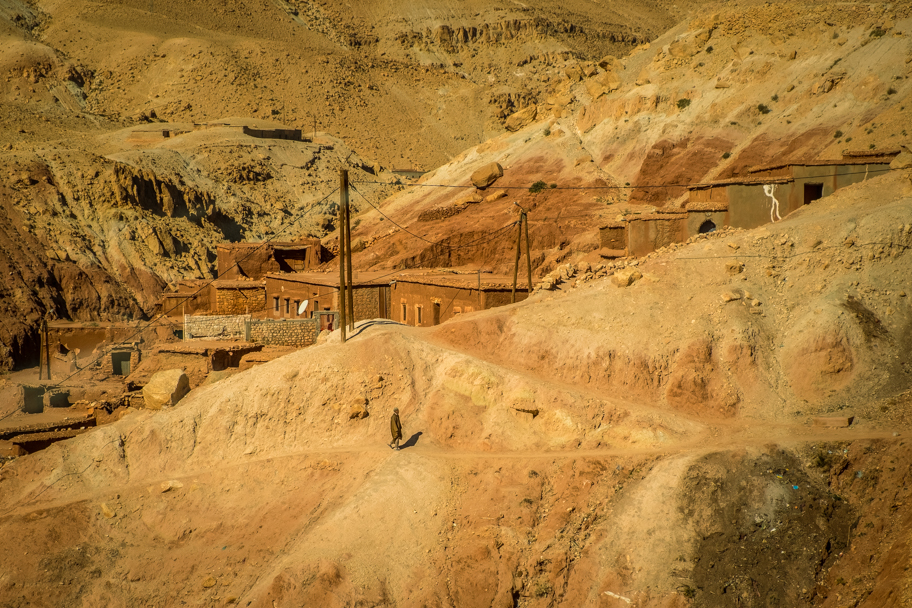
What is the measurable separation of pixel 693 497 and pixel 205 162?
154 ft

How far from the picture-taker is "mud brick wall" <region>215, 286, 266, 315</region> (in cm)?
3319

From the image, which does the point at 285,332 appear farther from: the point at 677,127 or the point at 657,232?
the point at 677,127

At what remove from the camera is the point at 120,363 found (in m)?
26.2

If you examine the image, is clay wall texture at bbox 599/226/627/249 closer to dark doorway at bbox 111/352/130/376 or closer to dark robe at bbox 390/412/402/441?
dark robe at bbox 390/412/402/441

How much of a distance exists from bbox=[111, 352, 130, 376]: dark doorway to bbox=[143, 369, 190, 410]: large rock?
662 centimetres

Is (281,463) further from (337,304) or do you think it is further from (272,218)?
(272,218)

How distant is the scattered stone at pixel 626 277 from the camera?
2048cm

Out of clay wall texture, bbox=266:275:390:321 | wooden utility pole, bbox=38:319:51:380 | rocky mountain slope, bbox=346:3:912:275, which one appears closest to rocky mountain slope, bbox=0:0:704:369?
wooden utility pole, bbox=38:319:51:380

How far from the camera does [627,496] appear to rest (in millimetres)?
15227

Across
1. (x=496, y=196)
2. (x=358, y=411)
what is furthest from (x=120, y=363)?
(x=496, y=196)

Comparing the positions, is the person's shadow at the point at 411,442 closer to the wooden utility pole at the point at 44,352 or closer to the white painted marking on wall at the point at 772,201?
the white painted marking on wall at the point at 772,201

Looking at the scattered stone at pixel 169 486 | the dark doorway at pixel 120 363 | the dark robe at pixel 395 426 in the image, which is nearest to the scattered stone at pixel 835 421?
the dark robe at pixel 395 426

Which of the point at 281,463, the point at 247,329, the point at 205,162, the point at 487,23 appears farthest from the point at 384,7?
the point at 281,463

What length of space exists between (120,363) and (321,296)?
7.34 meters
